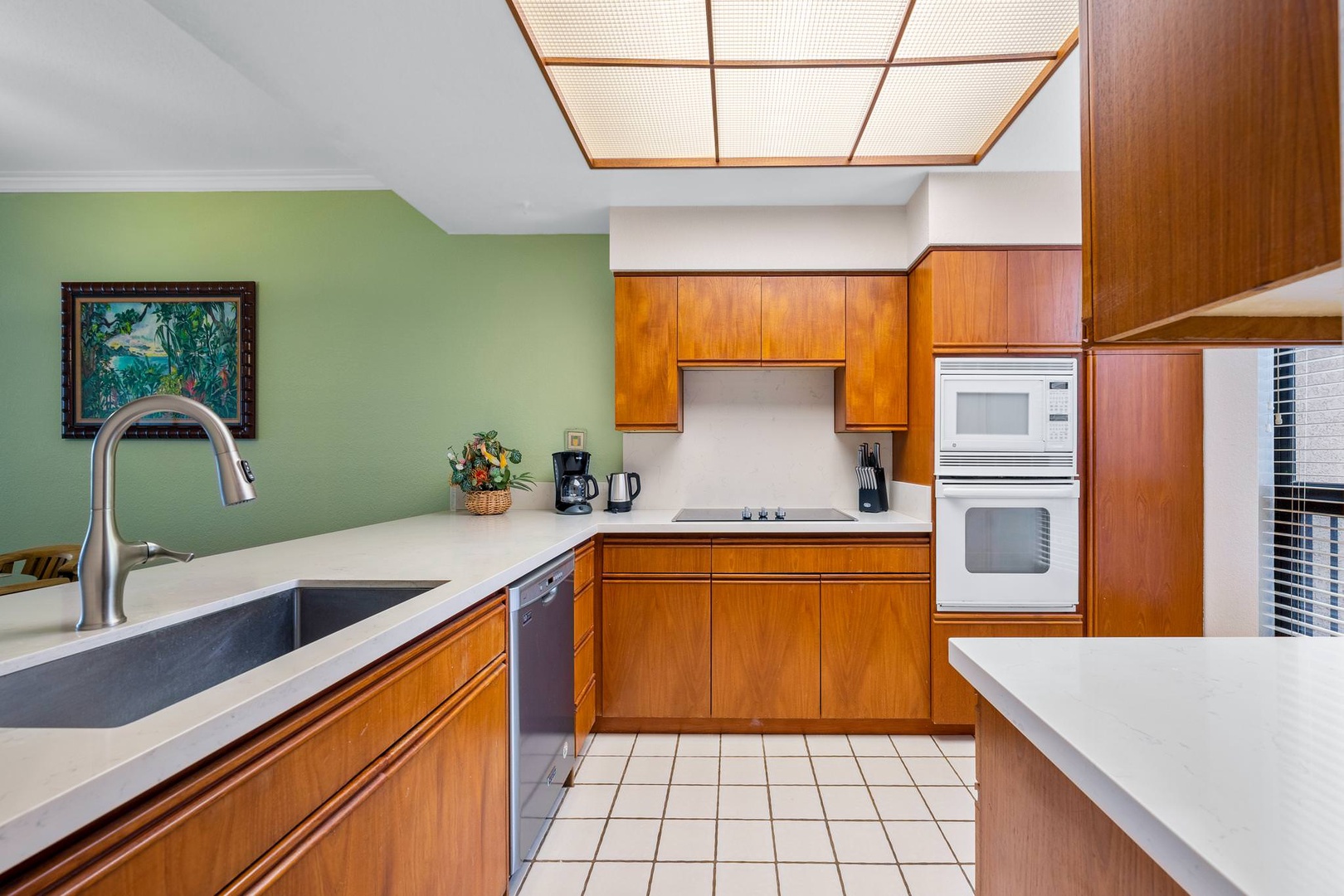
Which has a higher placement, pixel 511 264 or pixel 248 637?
pixel 511 264

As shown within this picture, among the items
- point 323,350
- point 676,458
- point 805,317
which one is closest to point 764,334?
point 805,317

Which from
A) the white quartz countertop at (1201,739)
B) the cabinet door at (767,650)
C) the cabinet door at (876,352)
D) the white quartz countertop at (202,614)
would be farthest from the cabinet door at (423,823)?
the cabinet door at (876,352)

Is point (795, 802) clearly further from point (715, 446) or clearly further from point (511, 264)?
point (511, 264)

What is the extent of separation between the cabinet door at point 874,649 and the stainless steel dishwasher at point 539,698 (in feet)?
3.71

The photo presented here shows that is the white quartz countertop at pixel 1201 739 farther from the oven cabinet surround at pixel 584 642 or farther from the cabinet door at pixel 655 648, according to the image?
the cabinet door at pixel 655 648

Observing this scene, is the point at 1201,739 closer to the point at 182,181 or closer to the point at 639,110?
the point at 639,110

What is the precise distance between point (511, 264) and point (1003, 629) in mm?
2942

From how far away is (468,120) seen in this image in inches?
90.1

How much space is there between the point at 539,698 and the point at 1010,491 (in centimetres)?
205

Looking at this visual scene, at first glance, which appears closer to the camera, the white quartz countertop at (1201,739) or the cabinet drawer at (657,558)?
the white quartz countertop at (1201,739)

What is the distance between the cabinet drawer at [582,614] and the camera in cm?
250

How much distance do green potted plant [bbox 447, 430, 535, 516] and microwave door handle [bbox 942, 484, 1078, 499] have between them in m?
2.03

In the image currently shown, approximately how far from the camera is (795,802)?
7.55 feet

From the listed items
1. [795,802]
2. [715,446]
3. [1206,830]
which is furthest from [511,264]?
[1206,830]
